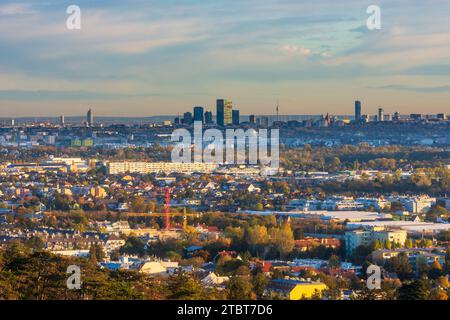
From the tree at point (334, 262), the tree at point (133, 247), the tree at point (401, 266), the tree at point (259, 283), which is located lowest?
the tree at point (133, 247)

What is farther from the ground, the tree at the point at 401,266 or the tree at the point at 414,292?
the tree at the point at 414,292

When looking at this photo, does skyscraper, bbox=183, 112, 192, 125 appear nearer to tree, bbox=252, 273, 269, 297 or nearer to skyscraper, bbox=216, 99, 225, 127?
skyscraper, bbox=216, 99, 225, 127

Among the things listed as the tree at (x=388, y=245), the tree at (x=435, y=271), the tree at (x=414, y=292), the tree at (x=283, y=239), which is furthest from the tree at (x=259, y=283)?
the tree at (x=388, y=245)

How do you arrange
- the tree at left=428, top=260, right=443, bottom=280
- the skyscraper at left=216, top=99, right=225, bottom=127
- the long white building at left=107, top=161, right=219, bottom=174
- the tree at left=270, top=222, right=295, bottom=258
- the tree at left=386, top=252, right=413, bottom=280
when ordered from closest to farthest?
the tree at left=428, top=260, right=443, bottom=280
the tree at left=386, top=252, right=413, bottom=280
the tree at left=270, top=222, right=295, bottom=258
the long white building at left=107, top=161, right=219, bottom=174
the skyscraper at left=216, top=99, right=225, bottom=127

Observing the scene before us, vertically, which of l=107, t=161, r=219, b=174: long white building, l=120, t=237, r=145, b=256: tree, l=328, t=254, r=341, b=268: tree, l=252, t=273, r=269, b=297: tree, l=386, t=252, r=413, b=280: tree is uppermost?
l=252, t=273, r=269, b=297: tree

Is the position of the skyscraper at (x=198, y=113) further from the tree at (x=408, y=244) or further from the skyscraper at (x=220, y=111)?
the tree at (x=408, y=244)

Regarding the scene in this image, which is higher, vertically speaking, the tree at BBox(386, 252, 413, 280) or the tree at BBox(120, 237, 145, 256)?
the tree at BBox(386, 252, 413, 280)

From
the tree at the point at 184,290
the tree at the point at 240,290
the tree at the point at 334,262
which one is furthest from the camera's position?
the tree at the point at 334,262

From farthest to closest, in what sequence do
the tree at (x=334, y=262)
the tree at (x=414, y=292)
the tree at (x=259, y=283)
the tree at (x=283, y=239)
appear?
the tree at (x=283, y=239) < the tree at (x=334, y=262) < the tree at (x=259, y=283) < the tree at (x=414, y=292)

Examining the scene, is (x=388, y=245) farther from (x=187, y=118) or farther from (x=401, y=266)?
(x=187, y=118)

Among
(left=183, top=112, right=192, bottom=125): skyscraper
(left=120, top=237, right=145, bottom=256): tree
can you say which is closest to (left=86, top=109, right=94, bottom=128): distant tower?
(left=183, top=112, right=192, bottom=125): skyscraper

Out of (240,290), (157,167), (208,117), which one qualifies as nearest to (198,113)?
(208,117)
